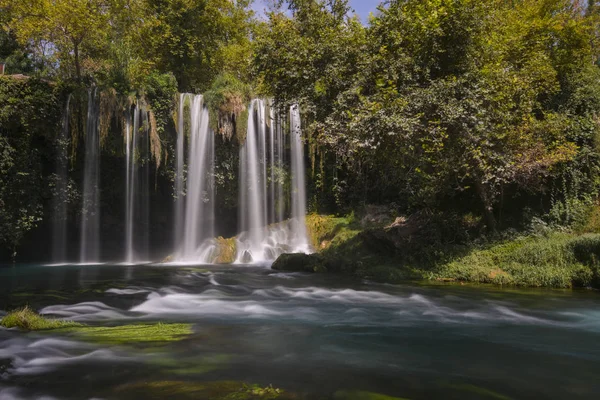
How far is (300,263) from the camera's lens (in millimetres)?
14938

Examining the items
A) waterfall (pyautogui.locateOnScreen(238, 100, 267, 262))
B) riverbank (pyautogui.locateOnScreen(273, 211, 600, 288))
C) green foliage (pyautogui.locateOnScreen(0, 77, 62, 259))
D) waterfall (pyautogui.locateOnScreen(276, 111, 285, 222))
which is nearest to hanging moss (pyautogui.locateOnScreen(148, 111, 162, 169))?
green foliage (pyautogui.locateOnScreen(0, 77, 62, 259))

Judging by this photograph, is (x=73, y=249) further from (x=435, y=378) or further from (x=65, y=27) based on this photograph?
(x=435, y=378)

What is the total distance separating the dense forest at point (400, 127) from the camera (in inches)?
474

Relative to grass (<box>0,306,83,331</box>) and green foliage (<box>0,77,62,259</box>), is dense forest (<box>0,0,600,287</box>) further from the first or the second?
grass (<box>0,306,83,331</box>)

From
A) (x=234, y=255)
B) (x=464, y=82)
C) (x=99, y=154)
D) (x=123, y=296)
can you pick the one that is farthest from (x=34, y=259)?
(x=464, y=82)

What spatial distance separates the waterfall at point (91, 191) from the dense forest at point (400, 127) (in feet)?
1.18

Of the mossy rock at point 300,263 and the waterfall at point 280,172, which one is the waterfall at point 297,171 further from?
the mossy rock at point 300,263

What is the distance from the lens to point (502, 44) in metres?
13.9

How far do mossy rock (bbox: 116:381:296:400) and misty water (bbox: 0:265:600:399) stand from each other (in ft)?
0.39

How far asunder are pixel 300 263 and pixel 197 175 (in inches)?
341

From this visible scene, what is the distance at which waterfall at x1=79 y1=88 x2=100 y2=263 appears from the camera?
19000 mm

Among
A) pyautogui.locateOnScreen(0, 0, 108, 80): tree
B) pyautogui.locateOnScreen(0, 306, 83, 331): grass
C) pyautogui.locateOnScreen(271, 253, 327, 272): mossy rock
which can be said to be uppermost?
pyautogui.locateOnScreen(0, 0, 108, 80): tree

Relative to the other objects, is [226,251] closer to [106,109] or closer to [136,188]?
[136,188]

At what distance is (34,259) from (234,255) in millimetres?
10149
